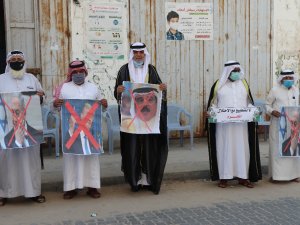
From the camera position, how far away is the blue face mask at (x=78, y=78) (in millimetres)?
5773

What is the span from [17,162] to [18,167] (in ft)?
0.21

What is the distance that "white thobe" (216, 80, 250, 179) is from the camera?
6.44 m

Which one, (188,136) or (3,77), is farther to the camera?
(188,136)

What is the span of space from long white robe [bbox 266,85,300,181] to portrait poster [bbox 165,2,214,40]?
2848mm

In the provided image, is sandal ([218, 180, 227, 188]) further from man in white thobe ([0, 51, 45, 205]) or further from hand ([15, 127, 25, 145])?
hand ([15, 127, 25, 145])

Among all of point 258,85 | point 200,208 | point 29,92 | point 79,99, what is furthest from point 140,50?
point 258,85

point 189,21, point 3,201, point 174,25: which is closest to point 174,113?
point 174,25

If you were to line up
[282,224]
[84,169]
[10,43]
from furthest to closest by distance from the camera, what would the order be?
1. [10,43]
2. [84,169]
3. [282,224]

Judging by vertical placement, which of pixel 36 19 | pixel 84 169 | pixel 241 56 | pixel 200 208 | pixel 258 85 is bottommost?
pixel 200 208

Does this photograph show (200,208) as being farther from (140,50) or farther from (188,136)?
(188,136)

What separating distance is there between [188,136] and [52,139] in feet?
9.09

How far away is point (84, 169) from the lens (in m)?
5.91

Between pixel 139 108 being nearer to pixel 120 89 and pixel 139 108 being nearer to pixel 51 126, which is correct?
pixel 120 89

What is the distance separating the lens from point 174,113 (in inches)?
352
